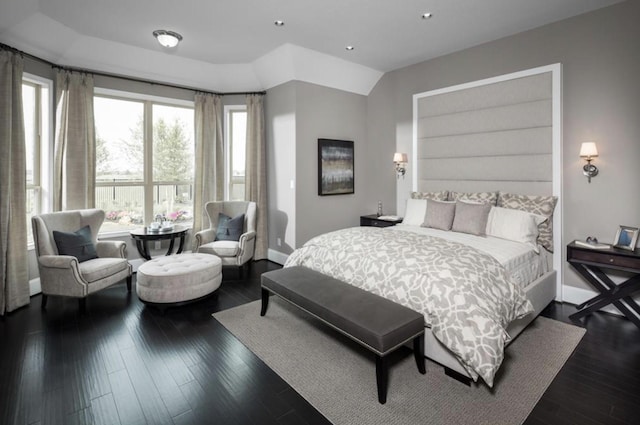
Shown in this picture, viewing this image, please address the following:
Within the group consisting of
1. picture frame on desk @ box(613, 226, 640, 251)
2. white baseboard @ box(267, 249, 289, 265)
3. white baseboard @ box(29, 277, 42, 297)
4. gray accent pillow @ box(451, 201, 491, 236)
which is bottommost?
white baseboard @ box(29, 277, 42, 297)

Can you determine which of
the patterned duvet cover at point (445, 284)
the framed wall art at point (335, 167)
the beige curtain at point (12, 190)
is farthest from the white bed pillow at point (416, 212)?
the beige curtain at point (12, 190)

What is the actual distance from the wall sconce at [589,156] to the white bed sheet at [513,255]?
906 millimetres

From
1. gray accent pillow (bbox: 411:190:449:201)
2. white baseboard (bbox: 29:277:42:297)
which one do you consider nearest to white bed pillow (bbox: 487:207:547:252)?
A: gray accent pillow (bbox: 411:190:449:201)

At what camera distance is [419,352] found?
7.90 feet

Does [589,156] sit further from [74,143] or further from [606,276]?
[74,143]

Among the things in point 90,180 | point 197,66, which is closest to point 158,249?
point 90,180

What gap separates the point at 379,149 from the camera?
570 centimetres

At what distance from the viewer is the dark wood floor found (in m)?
2.03

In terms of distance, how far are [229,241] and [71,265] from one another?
1878mm

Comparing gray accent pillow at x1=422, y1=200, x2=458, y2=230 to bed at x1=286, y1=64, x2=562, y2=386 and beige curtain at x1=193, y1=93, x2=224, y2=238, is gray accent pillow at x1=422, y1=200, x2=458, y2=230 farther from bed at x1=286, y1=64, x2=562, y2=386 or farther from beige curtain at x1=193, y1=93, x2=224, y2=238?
beige curtain at x1=193, y1=93, x2=224, y2=238

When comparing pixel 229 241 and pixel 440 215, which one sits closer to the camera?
pixel 440 215

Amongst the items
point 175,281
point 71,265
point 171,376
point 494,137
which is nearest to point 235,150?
point 175,281

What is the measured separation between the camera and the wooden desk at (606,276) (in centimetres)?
302

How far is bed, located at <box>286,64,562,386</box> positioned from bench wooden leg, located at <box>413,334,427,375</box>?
9cm
